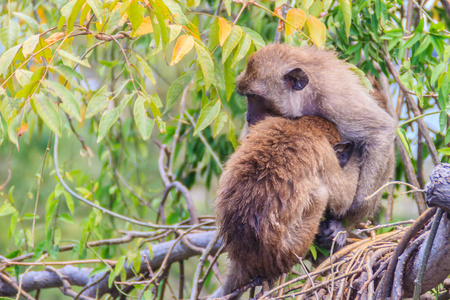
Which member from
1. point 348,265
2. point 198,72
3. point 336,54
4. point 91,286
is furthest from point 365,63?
point 91,286

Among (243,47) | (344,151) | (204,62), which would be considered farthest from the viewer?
(344,151)

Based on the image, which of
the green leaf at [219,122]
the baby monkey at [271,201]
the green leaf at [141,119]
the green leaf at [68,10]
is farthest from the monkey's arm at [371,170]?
the green leaf at [68,10]

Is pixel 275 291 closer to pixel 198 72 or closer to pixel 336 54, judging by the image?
pixel 198 72

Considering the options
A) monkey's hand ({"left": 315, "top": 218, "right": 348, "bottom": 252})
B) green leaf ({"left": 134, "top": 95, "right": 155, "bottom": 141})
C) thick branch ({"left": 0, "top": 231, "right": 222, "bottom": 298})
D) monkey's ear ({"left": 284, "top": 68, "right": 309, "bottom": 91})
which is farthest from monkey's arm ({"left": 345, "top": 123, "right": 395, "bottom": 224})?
green leaf ({"left": 134, "top": 95, "right": 155, "bottom": 141})

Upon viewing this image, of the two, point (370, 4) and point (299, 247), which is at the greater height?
point (370, 4)

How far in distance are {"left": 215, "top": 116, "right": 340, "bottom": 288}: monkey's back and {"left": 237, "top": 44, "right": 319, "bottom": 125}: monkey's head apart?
2.97 feet

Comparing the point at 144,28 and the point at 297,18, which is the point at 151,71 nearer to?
the point at 144,28

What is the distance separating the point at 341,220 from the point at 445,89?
105 centimetres

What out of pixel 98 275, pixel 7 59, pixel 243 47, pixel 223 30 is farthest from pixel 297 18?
pixel 98 275

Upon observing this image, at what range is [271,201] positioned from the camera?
2568mm

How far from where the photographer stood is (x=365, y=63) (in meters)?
3.64

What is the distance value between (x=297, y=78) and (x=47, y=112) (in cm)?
211

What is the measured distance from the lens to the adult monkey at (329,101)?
3.30 meters

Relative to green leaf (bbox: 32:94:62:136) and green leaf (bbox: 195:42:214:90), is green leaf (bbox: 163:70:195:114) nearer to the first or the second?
green leaf (bbox: 195:42:214:90)
